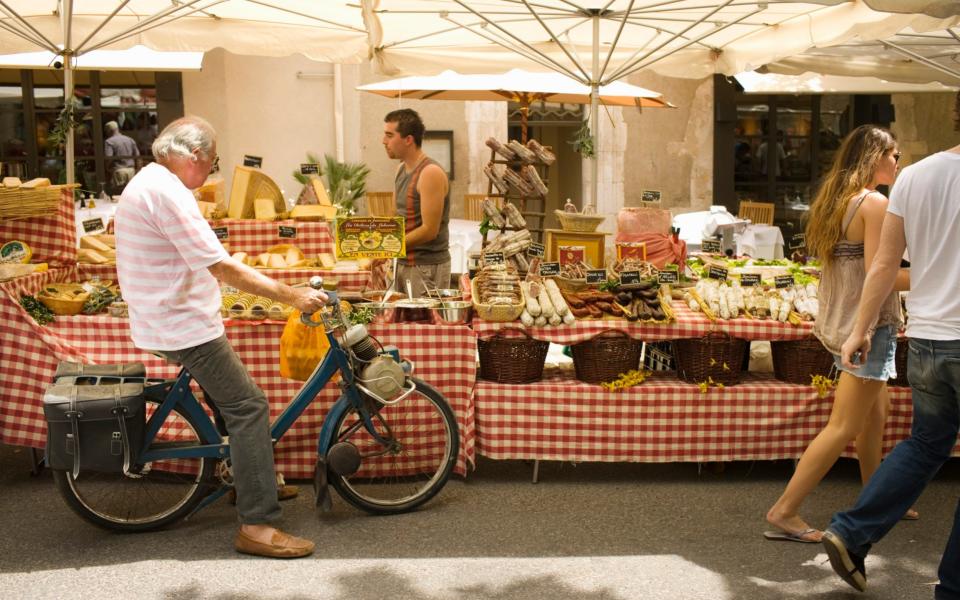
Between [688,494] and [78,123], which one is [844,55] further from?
[78,123]

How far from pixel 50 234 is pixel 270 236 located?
4.20 feet

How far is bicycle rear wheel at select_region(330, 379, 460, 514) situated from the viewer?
444 centimetres

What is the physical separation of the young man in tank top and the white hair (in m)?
2.04

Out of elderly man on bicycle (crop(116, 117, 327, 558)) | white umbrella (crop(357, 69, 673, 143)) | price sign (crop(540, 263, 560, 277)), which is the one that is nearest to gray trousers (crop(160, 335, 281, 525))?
elderly man on bicycle (crop(116, 117, 327, 558))

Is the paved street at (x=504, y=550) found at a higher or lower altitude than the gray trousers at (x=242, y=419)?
lower

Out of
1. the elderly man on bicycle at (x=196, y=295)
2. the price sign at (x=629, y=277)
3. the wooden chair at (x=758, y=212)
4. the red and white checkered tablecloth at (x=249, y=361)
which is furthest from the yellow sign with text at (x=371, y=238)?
the wooden chair at (x=758, y=212)

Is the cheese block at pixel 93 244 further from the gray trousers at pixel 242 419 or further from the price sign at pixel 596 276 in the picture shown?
the price sign at pixel 596 276

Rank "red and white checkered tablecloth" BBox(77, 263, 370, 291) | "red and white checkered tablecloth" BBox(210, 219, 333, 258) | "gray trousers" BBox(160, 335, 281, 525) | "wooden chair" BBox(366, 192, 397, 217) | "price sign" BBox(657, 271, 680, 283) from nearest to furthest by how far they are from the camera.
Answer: "gray trousers" BBox(160, 335, 281, 525) < "price sign" BBox(657, 271, 680, 283) < "red and white checkered tablecloth" BBox(77, 263, 370, 291) < "red and white checkered tablecloth" BBox(210, 219, 333, 258) < "wooden chair" BBox(366, 192, 397, 217)

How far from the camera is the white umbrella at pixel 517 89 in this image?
326 inches

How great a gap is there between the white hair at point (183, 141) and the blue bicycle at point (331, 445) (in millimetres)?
696

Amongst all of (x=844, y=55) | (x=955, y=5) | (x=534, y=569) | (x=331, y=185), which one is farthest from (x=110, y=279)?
(x=331, y=185)

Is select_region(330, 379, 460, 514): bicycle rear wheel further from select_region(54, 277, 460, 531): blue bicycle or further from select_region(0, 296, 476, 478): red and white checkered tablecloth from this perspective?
select_region(0, 296, 476, 478): red and white checkered tablecloth

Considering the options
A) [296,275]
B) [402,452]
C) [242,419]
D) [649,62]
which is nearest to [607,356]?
[402,452]

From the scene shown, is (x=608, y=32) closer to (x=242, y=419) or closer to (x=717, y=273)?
(x=717, y=273)
